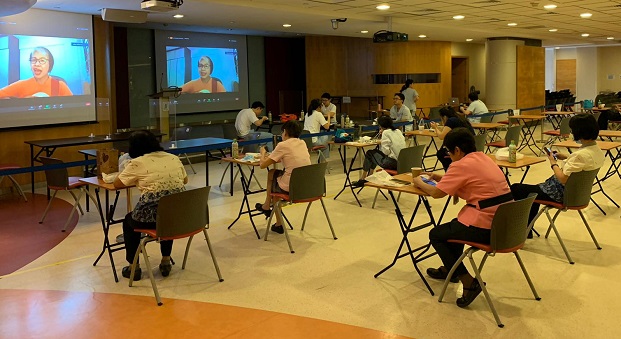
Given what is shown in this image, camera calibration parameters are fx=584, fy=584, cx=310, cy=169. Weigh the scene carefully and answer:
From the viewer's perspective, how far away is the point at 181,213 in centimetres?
430

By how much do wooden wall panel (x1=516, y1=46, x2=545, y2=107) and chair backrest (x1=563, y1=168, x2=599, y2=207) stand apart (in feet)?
39.4


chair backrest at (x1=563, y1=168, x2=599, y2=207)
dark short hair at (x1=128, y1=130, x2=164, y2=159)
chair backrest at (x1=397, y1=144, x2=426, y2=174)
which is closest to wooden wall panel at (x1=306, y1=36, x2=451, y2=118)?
chair backrest at (x1=397, y1=144, x2=426, y2=174)

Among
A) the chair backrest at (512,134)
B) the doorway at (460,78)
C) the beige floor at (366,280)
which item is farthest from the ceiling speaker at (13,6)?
the doorway at (460,78)

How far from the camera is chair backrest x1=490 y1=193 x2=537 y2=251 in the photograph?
3705mm

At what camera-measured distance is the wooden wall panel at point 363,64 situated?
16578 mm

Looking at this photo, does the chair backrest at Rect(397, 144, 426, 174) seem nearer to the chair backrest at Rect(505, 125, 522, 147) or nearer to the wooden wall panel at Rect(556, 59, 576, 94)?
the chair backrest at Rect(505, 125, 522, 147)

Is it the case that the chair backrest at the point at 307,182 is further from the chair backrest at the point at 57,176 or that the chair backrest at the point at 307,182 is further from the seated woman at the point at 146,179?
the chair backrest at the point at 57,176

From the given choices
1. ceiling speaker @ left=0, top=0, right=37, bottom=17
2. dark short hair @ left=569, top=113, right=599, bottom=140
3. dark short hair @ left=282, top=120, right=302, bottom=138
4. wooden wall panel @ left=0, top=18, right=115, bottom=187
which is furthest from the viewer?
wooden wall panel @ left=0, top=18, right=115, bottom=187

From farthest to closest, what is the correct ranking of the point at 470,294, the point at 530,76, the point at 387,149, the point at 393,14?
the point at 530,76 < the point at 393,14 < the point at 387,149 < the point at 470,294

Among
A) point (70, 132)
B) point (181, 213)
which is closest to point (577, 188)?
point (181, 213)

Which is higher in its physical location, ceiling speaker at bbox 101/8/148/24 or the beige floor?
ceiling speaker at bbox 101/8/148/24

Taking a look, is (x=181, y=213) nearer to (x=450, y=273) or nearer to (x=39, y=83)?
(x=450, y=273)

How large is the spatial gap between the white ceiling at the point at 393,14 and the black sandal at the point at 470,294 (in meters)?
6.01

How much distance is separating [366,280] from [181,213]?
152 cm
